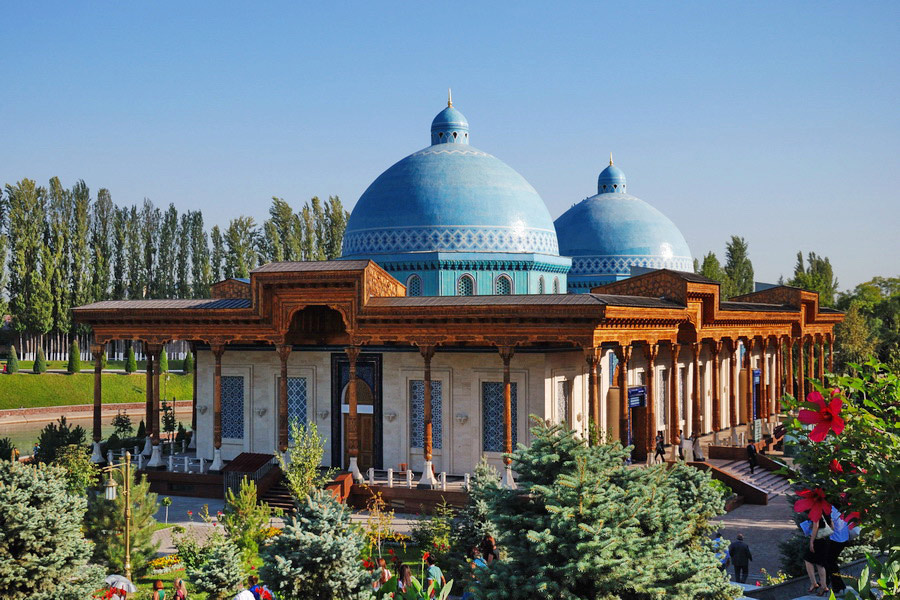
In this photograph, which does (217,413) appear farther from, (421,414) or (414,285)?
(414,285)

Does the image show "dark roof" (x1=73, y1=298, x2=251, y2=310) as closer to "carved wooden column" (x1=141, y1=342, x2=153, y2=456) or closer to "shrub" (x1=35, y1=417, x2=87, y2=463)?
"carved wooden column" (x1=141, y1=342, x2=153, y2=456)

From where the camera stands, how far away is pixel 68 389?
63.1 metres

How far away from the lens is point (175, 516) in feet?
86.2

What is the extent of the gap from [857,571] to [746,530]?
30.2 ft

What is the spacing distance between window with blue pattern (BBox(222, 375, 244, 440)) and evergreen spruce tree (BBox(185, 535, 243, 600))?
15.4 m

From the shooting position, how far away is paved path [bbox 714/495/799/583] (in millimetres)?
21750

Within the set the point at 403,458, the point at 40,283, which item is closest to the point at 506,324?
the point at 403,458

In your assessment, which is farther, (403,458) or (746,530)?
(403,458)

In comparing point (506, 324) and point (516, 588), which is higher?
point (506, 324)

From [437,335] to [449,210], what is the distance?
8815 millimetres

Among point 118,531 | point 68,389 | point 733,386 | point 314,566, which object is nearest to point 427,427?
point 118,531

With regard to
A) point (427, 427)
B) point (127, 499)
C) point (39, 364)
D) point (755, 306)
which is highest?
point (755, 306)

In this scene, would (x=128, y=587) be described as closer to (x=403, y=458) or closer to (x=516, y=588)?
(x=516, y=588)

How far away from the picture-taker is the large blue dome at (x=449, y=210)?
114 feet
